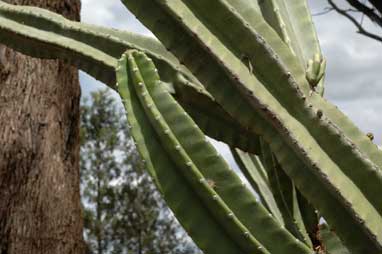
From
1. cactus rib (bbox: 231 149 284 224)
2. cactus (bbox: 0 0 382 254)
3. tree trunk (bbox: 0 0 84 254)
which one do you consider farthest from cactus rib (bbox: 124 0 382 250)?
tree trunk (bbox: 0 0 84 254)

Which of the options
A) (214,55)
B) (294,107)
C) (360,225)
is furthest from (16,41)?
(360,225)

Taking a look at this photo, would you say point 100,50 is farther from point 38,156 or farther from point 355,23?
point 355,23

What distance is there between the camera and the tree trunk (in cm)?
296

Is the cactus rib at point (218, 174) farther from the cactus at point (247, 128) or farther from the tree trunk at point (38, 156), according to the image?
the tree trunk at point (38, 156)

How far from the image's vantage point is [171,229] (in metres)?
13.0

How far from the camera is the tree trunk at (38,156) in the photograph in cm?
296

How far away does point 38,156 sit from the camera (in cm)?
310

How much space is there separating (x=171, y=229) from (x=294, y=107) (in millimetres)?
11877

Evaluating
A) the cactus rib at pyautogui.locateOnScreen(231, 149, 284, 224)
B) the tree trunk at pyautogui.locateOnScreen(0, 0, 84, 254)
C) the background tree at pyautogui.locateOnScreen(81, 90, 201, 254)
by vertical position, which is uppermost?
the background tree at pyautogui.locateOnScreen(81, 90, 201, 254)

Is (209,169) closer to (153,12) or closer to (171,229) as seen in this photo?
(153,12)

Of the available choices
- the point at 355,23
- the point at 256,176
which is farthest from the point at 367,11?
the point at 256,176

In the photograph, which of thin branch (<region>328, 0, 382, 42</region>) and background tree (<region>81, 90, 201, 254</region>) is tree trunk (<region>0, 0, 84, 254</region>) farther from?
background tree (<region>81, 90, 201, 254</region>)

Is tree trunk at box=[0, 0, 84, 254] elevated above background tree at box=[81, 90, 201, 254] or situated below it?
below

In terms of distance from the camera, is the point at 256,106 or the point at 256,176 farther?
the point at 256,176
